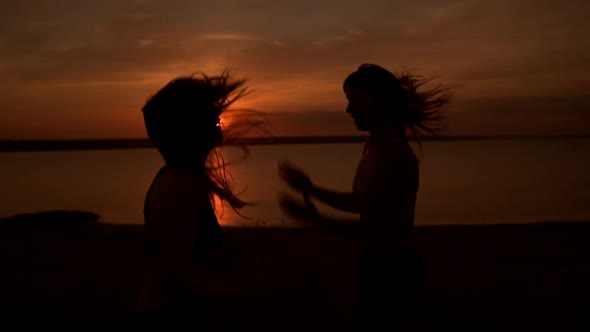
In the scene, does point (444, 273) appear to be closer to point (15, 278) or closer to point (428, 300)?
point (428, 300)

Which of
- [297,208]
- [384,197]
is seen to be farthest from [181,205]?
[297,208]

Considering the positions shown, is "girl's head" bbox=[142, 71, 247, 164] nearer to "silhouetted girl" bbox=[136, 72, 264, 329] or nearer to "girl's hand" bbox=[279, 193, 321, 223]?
"silhouetted girl" bbox=[136, 72, 264, 329]

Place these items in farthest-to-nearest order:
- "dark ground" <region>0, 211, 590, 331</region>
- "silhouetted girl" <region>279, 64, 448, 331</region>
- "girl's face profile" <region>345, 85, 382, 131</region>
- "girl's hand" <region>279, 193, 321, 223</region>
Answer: "dark ground" <region>0, 211, 590, 331</region>
"girl's hand" <region>279, 193, 321, 223</region>
"girl's face profile" <region>345, 85, 382, 131</region>
"silhouetted girl" <region>279, 64, 448, 331</region>

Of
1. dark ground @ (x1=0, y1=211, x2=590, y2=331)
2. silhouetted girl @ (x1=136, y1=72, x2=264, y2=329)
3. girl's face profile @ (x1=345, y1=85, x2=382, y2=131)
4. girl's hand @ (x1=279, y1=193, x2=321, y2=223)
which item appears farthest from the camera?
dark ground @ (x1=0, y1=211, x2=590, y2=331)

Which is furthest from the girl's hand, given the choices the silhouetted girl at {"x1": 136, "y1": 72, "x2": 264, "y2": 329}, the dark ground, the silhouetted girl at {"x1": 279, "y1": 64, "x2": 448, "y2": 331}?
the silhouetted girl at {"x1": 136, "y1": 72, "x2": 264, "y2": 329}

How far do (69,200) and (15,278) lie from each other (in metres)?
28.9

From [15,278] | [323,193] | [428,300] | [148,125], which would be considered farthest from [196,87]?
[15,278]

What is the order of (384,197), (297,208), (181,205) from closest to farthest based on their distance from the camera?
(181,205) → (384,197) → (297,208)

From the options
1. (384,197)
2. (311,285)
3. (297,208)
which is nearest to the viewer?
(384,197)

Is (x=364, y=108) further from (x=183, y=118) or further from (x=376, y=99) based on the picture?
(x=183, y=118)

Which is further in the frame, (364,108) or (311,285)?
(311,285)

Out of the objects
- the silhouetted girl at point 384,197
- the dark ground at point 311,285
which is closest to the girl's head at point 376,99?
the silhouetted girl at point 384,197

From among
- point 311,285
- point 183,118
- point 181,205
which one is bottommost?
point 311,285

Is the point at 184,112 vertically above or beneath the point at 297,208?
above
